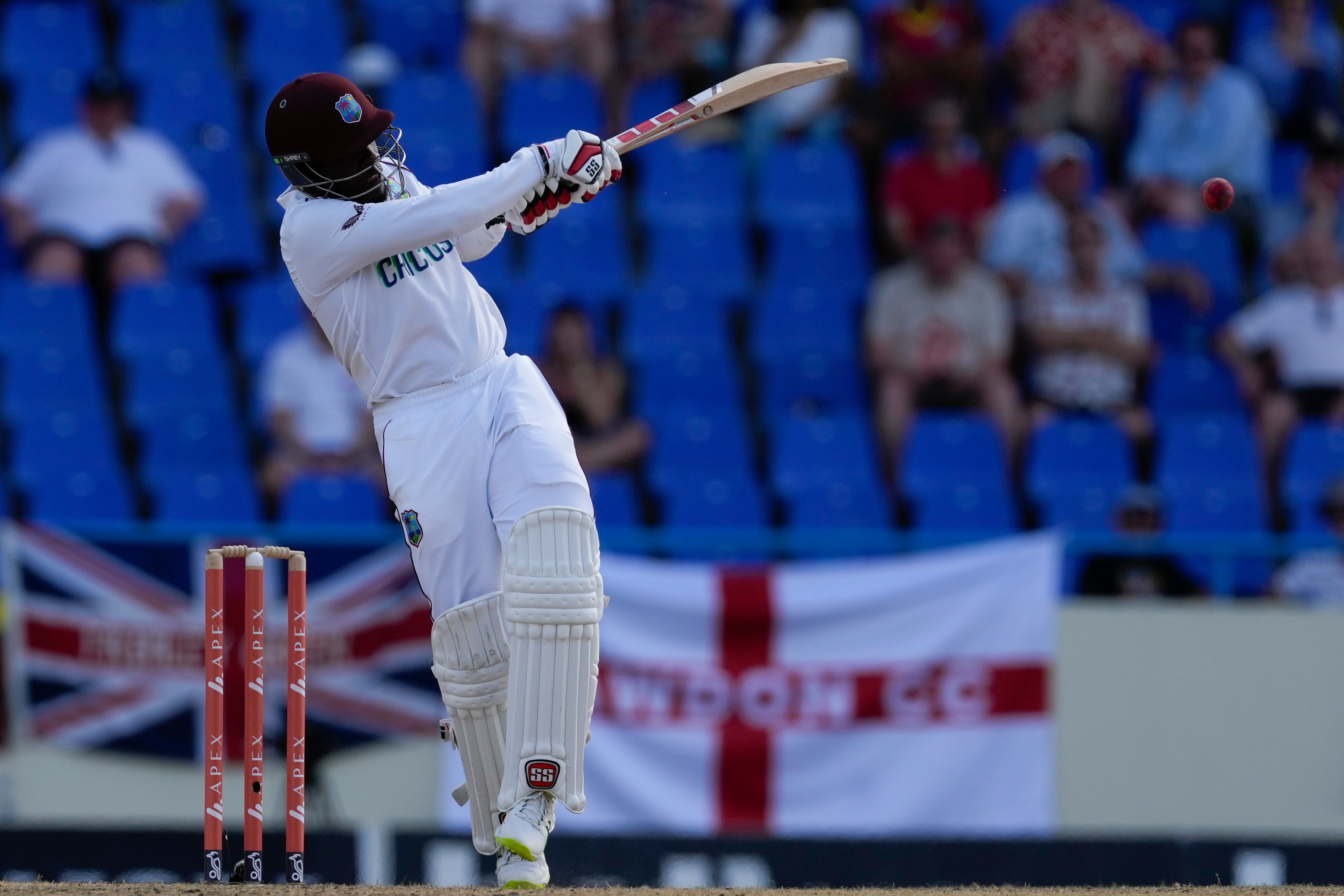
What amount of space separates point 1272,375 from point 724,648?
12.5 ft

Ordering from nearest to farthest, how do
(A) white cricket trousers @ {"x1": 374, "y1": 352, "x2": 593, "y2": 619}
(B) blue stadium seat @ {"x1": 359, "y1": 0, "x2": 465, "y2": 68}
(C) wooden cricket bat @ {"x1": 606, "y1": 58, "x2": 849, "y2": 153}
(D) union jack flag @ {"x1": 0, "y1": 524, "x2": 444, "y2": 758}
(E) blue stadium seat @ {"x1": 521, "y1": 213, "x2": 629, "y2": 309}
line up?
(A) white cricket trousers @ {"x1": 374, "y1": 352, "x2": 593, "y2": 619} → (C) wooden cricket bat @ {"x1": 606, "y1": 58, "x2": 849, "y2": 153} → (D) union jack flag @ {"x1": 0, "y1": 524, "x2": 444, "y2": 758} → (E) blue stadium seat @ {"x1": 521, "y1": 213, "x2": 629, "y2": 309} → (B) blue stadium seat @ {"x1": 359, "y1": 0, "x2": 465, "y2": 68}

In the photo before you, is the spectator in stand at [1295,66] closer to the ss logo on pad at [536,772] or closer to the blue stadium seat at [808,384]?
the blue stadium seat at [808,384]

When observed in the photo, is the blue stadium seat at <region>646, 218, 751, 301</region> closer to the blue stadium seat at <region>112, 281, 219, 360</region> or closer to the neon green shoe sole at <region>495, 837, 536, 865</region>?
the blue stadium seat at <region>112, 281, 219, 360</region>

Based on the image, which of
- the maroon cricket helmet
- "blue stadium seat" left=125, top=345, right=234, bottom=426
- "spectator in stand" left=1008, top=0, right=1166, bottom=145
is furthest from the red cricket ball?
"blue stadium seat" left=125, top=345, right=234, bottom=426

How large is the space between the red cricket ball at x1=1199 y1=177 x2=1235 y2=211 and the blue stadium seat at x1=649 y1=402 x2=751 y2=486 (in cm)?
348

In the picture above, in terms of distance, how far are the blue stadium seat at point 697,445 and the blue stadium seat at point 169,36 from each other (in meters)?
3.95

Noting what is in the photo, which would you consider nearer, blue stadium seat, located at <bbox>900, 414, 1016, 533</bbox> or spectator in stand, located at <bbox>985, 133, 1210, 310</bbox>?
blue stadium seat, located at <bbox>900, 414, 1016, 533</bbox>

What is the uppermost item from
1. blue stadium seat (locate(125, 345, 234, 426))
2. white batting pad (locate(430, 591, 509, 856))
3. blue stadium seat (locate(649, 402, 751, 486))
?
blue stadium seat (locate(125, 345, 234, 426))

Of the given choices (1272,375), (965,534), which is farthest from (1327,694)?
(1272,375)

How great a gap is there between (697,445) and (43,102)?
4671 mm

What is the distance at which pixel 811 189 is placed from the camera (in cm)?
1041

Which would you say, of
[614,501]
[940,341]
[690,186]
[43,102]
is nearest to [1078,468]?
[940,341]

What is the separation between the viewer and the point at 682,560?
8.23 metres

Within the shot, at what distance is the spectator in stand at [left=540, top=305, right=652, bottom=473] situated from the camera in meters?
9.02
